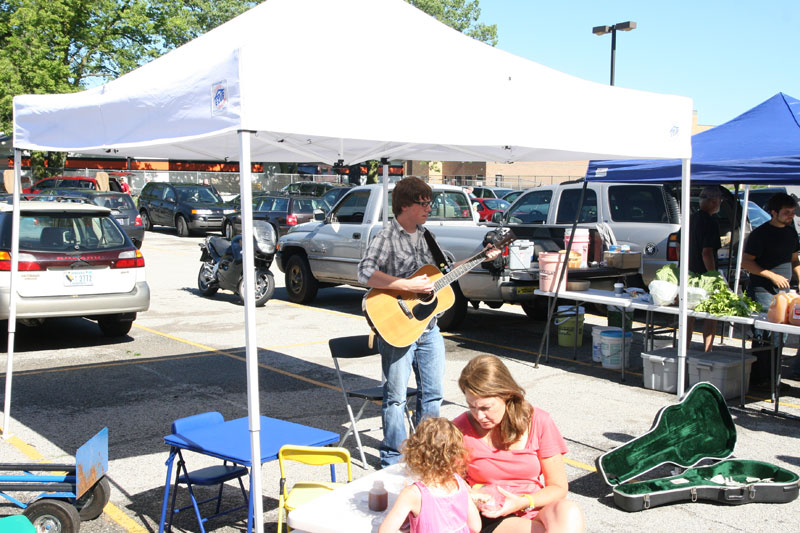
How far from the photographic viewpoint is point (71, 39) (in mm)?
34312

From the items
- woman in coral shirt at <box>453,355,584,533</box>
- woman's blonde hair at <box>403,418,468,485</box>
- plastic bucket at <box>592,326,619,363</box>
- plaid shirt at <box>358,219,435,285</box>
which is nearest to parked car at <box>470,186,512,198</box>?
plastic bucket at <box>592,326,619,363</box>

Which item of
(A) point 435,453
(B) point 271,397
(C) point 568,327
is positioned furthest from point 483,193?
(A) point 435,453

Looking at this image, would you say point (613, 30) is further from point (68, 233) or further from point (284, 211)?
point (68, 233)

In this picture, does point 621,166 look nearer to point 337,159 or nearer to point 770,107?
point 770,107

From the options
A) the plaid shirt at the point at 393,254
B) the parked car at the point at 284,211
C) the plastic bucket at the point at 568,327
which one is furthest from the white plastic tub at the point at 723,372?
the parked car at the point at 284,211

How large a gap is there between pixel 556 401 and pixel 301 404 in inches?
91.0

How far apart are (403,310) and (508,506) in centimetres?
163

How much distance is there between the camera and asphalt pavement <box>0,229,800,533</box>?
15.6 ft

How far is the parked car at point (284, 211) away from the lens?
2289 centimetres

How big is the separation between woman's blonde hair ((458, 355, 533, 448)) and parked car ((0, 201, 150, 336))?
6478 millimetres

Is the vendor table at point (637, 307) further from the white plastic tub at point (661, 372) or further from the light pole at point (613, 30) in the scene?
the light pole at point (613, 30)

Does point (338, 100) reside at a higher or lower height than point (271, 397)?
higher

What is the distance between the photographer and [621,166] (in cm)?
812

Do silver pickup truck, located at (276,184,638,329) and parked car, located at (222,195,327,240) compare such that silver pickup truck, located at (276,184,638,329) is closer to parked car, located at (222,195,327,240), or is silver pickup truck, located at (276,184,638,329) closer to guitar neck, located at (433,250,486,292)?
→ guitar neck, located at (433,250,486,292)
